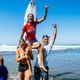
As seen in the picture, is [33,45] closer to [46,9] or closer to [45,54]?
[45,54]

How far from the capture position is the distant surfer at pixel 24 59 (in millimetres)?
9203

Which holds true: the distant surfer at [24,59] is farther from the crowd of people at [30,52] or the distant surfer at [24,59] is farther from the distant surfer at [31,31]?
the distant surfer at [31,31]

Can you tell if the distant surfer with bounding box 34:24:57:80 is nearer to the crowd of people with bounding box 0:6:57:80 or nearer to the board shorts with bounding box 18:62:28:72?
the crowd of people with bounding box 0:6:57:80

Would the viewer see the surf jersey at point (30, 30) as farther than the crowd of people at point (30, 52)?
Yes

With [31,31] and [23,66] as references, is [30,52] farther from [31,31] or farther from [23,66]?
[31,31]

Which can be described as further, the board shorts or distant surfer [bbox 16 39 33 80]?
the board shorts

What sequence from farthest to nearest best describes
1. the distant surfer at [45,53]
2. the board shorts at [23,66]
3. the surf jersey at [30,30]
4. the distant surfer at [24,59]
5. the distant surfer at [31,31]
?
1. the surf jersey at [30,30]
2. the distant surfer at [31,31]
3. the distant surfer at [45,53]
4. the board shorts at [23,66]
5. the distant surfer at [24,59]

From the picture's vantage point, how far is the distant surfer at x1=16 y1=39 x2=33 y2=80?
30.2ft

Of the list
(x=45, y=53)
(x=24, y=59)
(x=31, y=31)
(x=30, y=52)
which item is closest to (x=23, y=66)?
(x=24, y=59)

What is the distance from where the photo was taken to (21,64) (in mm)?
9352

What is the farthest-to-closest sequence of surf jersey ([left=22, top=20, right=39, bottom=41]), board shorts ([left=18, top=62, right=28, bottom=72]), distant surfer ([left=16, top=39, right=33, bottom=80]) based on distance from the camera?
surf jersey ([left=22, top=20, right=39, bottom=41]) → board shorts ([left=18, top=62, right=28, bottom=72]) → distant surfer ([left=16, top=39, right=33, bottom=80])

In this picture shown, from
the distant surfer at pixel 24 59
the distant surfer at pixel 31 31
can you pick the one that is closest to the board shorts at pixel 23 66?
the distant surfer at pixel 24 59

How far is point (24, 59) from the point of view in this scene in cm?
927

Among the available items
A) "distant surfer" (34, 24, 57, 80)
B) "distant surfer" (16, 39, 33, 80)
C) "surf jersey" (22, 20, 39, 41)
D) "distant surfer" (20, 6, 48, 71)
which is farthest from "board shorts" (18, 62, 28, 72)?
"surf jersey" (22, 20, 39, 41)
